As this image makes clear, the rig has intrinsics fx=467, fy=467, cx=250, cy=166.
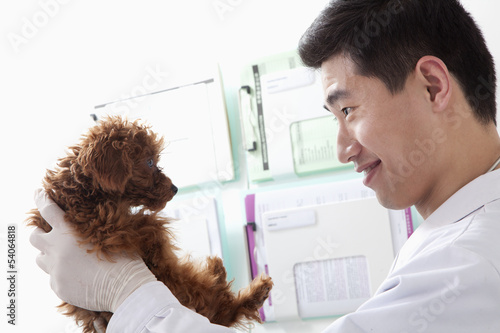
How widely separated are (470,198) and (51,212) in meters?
0.75

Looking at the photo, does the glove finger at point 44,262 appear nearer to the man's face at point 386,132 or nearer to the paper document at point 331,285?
the man's face at point 386,132

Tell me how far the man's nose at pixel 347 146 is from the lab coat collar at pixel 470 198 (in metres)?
0.18

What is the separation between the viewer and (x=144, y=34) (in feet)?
5.83

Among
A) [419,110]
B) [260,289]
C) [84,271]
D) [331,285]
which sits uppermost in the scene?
[419,110]

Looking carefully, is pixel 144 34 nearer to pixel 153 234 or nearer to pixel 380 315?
pixel 153 234

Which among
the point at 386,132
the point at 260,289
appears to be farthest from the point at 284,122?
the point at 386,132

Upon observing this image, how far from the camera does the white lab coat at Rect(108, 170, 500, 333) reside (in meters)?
0.62

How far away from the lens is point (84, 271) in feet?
2.99

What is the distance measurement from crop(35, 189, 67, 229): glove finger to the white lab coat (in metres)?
0.31

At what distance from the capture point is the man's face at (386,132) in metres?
0.78

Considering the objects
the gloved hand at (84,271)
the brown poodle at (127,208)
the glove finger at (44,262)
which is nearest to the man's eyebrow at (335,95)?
the brown poodle at (127,208)

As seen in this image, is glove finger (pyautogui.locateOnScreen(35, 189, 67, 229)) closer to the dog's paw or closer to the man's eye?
the dog's paw

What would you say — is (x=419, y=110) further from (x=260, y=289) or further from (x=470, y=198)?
(x=260, y=289)

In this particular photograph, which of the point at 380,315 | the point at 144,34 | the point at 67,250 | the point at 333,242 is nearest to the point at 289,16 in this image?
the point at 144,34
